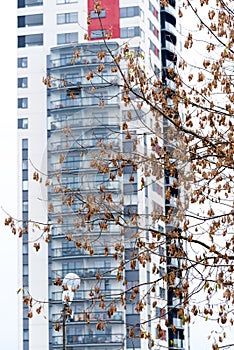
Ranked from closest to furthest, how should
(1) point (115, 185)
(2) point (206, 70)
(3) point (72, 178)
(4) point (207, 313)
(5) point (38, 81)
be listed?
(4) point (207, 313)
(2) point (206, 70)
(1) point (115, 185)
(3) point (72, 178)
(5) point (38, 81)

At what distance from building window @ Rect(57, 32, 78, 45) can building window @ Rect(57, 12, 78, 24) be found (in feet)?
1.52

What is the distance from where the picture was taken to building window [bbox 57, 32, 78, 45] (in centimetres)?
4022

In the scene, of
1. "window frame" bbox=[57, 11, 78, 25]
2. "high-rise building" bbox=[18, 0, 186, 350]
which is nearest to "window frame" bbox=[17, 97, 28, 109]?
"high-rise building" bbox=[18, 0, 186, 350]

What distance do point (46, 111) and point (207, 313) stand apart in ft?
110

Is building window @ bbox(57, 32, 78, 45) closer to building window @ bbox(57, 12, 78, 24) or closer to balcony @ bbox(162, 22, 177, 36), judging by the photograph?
building window @ bbox(57, 12, 78, 24)

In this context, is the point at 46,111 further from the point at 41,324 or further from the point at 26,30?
the point at 41,324

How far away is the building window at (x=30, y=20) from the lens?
135 feet

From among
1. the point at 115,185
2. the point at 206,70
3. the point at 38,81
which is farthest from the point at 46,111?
the point at 206,70

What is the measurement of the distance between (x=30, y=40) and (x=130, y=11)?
4.20 meters

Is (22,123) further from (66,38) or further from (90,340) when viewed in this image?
(90,340)

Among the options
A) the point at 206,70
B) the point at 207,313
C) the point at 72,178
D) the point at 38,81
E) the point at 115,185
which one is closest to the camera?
the point at 207,313

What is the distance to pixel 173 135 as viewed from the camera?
7148mm

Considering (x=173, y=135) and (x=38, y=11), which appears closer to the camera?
(x=173, y=135)

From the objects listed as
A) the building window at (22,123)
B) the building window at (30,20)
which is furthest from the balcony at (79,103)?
the building window at (30,20)
